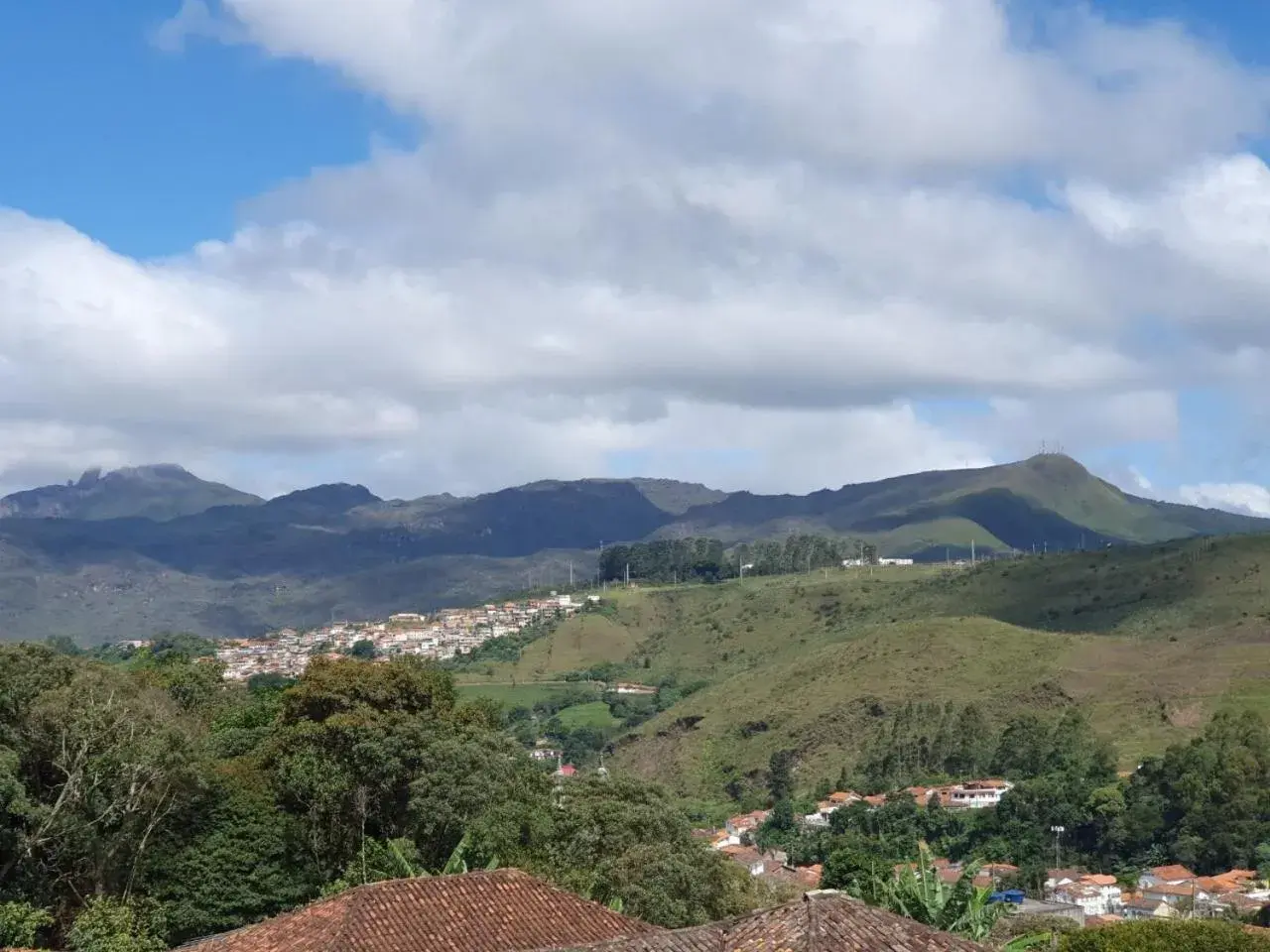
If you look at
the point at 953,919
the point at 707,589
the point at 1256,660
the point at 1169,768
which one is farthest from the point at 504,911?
the point at 707,589

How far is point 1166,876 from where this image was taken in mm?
70000

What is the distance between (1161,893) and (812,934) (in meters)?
55.8

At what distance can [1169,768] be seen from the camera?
78.2 meters

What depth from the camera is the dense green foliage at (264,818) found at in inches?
1116

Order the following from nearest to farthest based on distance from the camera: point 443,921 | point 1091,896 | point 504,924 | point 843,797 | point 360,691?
point 443,921 < point 504,924 < point 360,691 < point 1091,896 < point 843,797

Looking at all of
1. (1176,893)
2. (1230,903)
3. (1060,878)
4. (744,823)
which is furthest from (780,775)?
(1230,903)

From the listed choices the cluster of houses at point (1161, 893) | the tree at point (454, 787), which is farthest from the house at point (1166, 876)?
the tree at point (454, 787)

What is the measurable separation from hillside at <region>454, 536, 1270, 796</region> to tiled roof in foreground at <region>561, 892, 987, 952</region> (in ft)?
266

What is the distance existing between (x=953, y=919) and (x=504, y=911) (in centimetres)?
695

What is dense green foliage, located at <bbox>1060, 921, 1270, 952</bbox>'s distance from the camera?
21.9 metres

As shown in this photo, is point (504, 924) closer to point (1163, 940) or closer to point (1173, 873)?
point (1163, 940)

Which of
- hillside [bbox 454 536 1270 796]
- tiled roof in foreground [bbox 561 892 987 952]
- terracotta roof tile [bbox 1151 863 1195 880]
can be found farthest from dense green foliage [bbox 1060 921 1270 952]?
hillside [bbox 454 536 1270 796]

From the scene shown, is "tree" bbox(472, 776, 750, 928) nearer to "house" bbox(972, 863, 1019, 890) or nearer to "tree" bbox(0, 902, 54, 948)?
"tree" bbox(0, 902, 54, 948)

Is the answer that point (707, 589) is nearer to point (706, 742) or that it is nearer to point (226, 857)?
point (706, 742)
